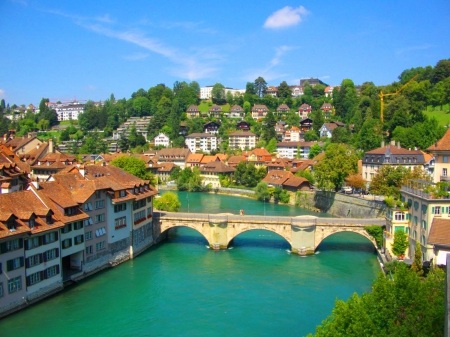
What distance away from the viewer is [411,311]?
16.3 m

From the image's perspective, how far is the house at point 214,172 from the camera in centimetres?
8475

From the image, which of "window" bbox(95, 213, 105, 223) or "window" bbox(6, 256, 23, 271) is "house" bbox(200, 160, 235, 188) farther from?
"window" bbox(6, 256, 23, 271)

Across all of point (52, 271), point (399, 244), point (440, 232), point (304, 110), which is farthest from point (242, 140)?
point (52, 271)

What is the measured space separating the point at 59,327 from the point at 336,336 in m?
15.6

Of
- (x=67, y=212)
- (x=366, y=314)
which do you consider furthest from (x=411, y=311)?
(x=67, y=212)

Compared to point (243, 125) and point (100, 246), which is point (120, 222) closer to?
point (100, 246)

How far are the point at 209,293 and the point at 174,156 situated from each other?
241 feet

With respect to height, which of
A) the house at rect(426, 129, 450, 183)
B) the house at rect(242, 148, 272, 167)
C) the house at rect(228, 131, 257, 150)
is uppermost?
the house at rect(228, 131, 257, 150)

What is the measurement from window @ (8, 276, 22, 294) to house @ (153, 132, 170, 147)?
9241 cm

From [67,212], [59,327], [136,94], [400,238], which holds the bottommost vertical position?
[59,327]

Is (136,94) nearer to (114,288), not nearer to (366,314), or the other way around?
(114,288)

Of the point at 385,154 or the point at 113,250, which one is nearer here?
the point at 113,250

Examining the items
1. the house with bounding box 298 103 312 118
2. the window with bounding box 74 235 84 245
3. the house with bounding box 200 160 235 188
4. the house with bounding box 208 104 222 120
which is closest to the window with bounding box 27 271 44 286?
the window with bounding box 74 235 84 245

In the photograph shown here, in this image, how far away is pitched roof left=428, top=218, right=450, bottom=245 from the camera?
27.8 metres
